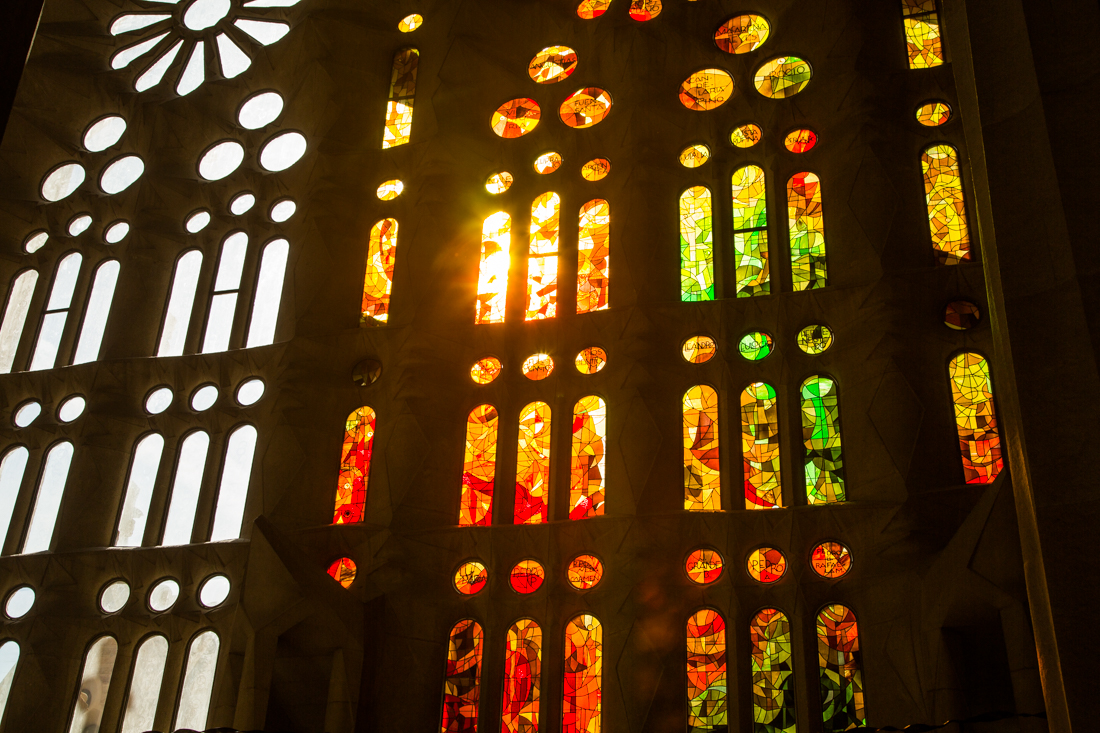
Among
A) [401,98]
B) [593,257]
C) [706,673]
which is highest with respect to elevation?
[401,98]

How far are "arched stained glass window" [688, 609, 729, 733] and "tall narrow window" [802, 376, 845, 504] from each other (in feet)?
6.84

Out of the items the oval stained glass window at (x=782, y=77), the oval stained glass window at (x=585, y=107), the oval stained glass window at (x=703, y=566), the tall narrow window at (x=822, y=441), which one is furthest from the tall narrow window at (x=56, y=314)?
the tall narrow window at (x=822, y=441)

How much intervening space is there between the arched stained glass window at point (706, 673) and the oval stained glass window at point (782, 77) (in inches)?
320

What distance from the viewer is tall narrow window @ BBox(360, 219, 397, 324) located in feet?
57.0

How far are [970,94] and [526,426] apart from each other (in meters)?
9.84

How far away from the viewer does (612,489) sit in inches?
574

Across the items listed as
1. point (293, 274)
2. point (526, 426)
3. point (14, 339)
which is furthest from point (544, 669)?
point (14, 339)

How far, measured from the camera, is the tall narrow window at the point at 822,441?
1409cm

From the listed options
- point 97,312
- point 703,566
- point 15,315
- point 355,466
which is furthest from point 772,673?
→ point 15,315

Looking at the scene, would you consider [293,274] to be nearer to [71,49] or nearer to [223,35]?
[223,35]

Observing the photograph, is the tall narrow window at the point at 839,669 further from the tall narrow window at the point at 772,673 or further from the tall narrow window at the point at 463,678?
the tall narrow window at the point at 463,678

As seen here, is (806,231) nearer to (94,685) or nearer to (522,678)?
(522,678)

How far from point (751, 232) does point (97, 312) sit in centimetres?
1162

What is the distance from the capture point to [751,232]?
1612 centimetres
